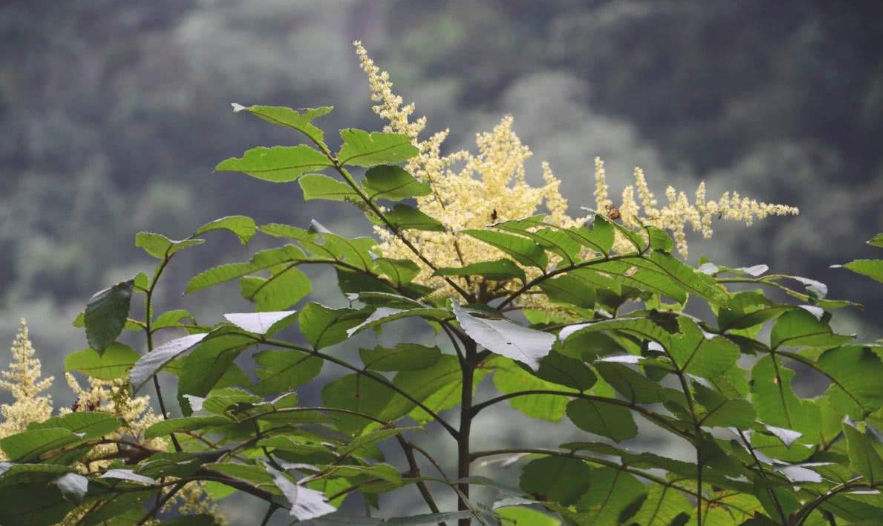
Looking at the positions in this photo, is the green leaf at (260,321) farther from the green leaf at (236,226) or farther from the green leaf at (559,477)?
the green leaf at (559,477)

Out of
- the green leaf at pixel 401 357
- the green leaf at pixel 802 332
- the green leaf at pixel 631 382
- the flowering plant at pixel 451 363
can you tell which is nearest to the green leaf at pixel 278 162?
the flowering plant at pixel 451 363

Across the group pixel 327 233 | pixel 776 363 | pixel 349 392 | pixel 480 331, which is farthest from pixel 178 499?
pixel 776 363

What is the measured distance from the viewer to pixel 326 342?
0.73 meters

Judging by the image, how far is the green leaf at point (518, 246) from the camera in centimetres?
65

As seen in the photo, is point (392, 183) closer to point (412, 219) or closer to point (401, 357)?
point (412, 219)

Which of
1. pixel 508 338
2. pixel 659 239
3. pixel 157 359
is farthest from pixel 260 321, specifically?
pixel 659 239

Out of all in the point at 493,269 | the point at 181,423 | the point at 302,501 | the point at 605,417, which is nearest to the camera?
the point at 302,501

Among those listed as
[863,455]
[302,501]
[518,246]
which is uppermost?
[518,246]

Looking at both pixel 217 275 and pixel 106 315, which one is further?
pixel 217 275

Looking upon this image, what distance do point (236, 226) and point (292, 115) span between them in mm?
109

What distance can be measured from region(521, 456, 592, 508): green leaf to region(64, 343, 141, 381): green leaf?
349mm

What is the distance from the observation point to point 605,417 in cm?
78

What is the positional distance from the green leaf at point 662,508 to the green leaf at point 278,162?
0.42 m

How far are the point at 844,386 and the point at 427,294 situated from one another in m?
0.35
